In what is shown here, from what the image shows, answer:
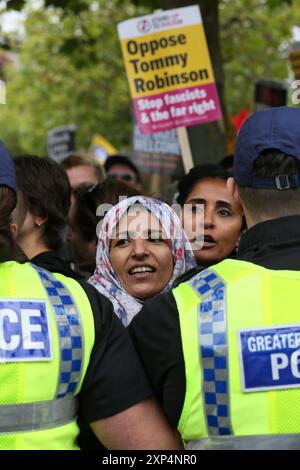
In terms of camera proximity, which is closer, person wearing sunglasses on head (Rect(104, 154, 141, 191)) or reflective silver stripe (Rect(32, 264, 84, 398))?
reflective silver stripe (Rect(32, 264, 84, 398))

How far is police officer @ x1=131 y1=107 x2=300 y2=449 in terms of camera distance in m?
2.45

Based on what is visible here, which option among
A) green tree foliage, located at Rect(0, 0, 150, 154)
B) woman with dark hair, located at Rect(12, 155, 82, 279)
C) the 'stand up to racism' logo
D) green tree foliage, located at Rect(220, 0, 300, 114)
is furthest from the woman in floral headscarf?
green tree foliage, located at Rect(0, 0, 150, 154)

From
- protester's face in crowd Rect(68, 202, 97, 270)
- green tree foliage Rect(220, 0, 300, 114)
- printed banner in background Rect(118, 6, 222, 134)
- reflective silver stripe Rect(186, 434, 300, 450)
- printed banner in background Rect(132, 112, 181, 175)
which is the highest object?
green tree foliage Rect(220, 0, 300, 114)

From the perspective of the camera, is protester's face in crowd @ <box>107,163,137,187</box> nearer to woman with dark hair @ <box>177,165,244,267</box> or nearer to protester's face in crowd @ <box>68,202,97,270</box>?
protester's face in crowd @ <box>68,202,97,270</box>

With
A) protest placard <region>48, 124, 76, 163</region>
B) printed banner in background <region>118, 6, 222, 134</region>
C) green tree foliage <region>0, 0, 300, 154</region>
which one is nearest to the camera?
printed banner in background <region>118, 6, 222, 134</region>

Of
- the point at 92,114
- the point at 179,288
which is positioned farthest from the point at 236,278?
the point at 92,114

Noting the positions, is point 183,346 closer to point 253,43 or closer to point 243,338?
point 243,338

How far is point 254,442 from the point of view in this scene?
2436 mm

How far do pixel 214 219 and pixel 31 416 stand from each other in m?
2.11

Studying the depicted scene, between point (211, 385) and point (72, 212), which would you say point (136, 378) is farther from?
point (72, 212)

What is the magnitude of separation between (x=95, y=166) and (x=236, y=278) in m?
4.01

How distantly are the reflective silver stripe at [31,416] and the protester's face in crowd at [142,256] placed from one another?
1194 millimetres

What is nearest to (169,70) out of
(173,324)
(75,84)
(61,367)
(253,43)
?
(173,324)

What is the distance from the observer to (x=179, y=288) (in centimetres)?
259
